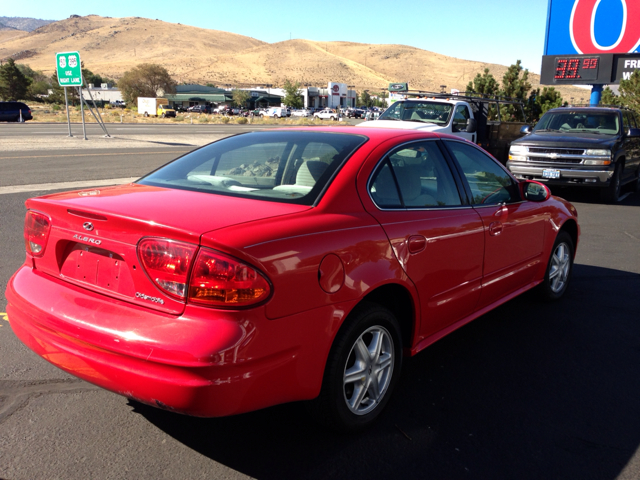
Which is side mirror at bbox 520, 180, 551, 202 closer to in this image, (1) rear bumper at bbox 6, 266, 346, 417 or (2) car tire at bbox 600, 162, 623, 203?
(1) rear bumper at bbox 6, 266, 346, 417

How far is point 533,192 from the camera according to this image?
4.61 m

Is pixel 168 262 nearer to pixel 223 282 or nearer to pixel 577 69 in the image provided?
pixel 223 282

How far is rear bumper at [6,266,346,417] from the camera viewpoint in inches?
93.6

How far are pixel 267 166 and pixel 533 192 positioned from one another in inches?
88.1

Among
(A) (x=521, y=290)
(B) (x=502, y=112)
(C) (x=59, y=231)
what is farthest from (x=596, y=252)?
(B) (x=502, y=112)

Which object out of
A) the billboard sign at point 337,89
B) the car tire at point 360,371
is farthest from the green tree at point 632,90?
the billboard sign at point 337,89

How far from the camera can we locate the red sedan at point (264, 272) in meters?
2.43

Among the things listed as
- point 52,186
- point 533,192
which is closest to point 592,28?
point 52,186

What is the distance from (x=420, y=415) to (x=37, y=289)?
221cm

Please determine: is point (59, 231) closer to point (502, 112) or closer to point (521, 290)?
point (521, 290)

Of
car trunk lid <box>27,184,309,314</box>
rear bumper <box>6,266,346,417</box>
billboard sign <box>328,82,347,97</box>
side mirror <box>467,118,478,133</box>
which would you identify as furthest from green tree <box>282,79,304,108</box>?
rear bumper <box>6,266,346,417</box>

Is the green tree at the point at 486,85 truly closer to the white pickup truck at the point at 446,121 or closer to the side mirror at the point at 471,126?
the white pickup truck at the point at 446,121

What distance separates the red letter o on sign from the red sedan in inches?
989

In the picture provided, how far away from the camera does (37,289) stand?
299cm
